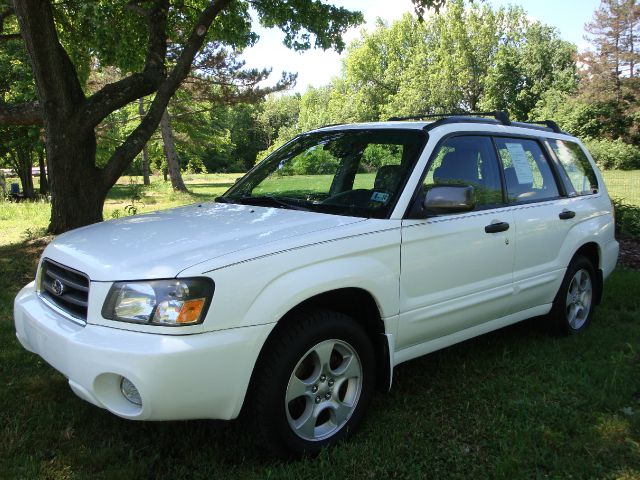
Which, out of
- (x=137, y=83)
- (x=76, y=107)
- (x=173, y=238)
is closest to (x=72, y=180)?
(x=76, y=107)

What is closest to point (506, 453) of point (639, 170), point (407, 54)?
point (639, 170)

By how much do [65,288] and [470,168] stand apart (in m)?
2.71

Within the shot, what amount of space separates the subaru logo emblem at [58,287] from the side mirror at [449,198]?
6.82ft

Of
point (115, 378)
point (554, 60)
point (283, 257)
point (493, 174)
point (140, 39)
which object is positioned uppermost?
point (554, 60)

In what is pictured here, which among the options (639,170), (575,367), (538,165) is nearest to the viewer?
(575,367)

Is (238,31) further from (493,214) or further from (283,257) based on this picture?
(283,257)

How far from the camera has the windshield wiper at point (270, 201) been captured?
3.50 metres

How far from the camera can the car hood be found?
2.58m

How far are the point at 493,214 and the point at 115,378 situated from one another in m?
2.64

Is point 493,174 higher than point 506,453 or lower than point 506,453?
higher

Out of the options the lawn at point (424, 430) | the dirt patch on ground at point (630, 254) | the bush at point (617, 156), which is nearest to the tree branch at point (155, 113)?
the lawn at point (424, 430)

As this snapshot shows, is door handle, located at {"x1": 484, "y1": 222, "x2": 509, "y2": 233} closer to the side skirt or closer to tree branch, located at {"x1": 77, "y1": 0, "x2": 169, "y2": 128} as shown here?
the side skirt

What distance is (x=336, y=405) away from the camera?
3.02 meters

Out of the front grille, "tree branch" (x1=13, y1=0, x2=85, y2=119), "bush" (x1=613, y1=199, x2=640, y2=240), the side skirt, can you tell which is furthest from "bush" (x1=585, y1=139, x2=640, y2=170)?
the front grille
